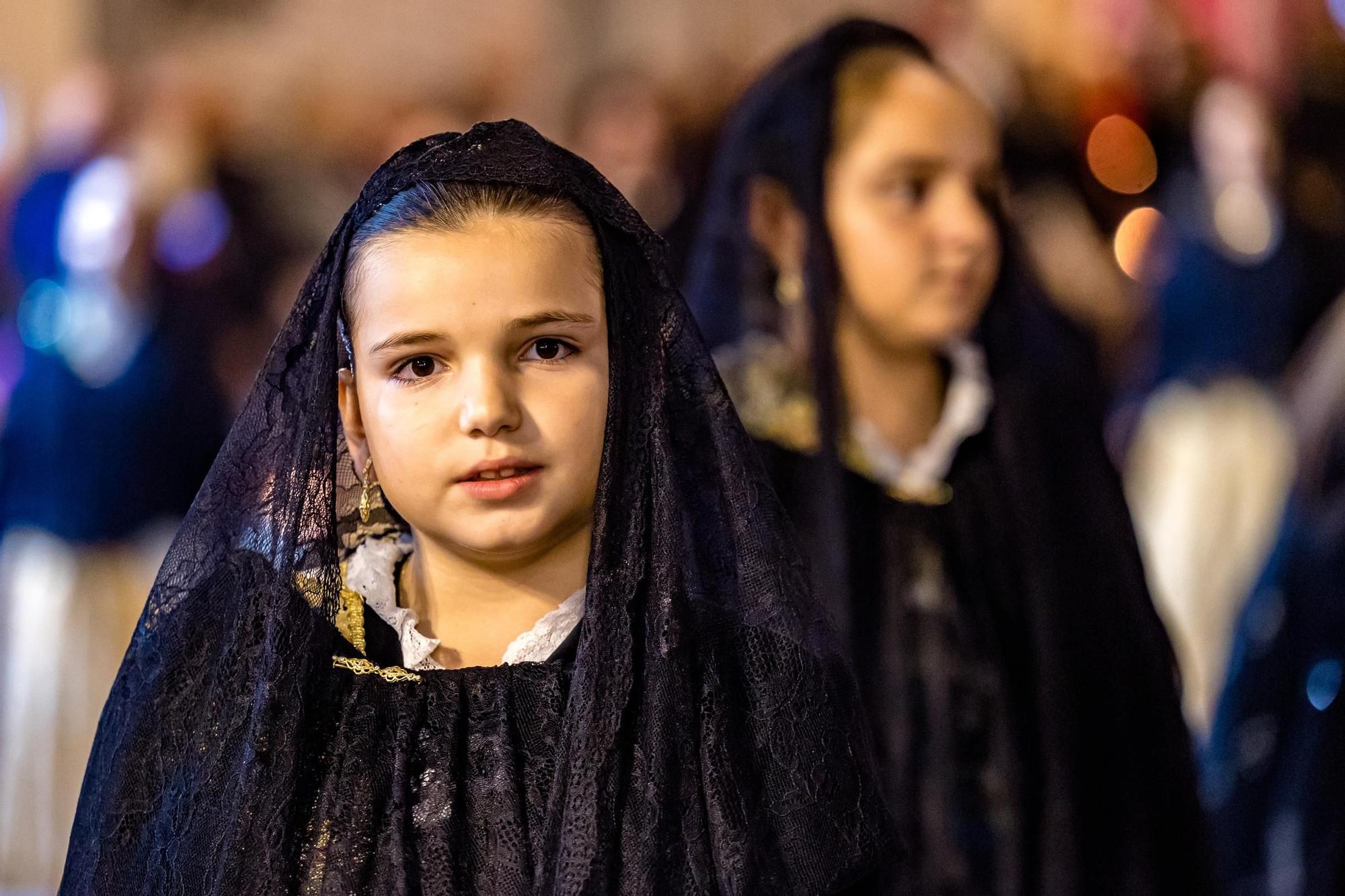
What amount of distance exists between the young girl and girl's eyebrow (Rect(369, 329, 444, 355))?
103 cm

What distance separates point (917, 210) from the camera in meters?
2.56

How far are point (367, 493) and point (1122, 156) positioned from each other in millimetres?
3980

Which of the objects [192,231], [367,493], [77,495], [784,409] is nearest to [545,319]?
[367,493]

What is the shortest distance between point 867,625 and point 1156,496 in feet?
7.50

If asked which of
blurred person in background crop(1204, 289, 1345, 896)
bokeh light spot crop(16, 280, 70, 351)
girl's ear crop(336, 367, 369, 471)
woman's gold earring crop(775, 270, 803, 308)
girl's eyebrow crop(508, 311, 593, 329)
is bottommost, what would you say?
blurred person in background crop(1204, 289, 1345, 896)

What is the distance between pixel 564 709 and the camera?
1523mm

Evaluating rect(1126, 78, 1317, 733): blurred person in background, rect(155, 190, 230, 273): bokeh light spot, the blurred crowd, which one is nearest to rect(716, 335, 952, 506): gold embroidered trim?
the blurred crowd

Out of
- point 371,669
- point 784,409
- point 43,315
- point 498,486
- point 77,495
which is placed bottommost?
point 371,669

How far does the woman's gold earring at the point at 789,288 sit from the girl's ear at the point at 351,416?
3.78 ft

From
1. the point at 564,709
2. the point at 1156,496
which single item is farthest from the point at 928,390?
the point at 1156,496

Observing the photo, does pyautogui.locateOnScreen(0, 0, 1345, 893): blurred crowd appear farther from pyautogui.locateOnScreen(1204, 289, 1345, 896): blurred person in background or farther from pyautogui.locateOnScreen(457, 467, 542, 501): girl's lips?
pyautogui.locateOnScreen(457, 467, 542, 501): girl's lips

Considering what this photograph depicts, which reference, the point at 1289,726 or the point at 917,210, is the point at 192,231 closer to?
the point at 917,210

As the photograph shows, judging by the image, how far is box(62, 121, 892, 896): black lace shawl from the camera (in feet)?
4.81

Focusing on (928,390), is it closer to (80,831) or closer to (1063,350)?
(1063,350)
